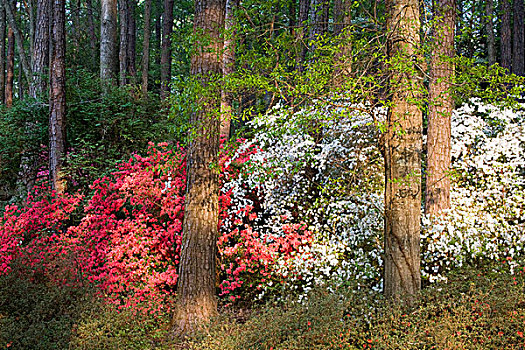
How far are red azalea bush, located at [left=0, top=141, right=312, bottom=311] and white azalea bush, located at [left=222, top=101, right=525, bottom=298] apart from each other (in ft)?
0.75

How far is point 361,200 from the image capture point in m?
5.95

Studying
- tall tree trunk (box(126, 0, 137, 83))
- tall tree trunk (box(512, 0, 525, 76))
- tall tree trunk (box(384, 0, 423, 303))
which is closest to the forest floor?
tall tree trunk (box(384, 0, 423, 303))

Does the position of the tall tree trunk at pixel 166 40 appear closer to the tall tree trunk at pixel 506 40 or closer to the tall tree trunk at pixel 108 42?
the tall tree trunk at pixel 108 42

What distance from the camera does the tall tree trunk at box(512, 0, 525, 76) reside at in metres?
12.2

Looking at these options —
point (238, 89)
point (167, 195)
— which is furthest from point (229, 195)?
point (238, 89)

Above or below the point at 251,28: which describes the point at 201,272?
below

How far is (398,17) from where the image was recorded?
414 cm

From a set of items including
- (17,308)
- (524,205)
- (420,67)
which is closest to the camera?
(420,67)

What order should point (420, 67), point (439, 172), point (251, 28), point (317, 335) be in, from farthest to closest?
1. point (439, 172)
2. point (251, 28)
3. point (420, 67)
4. point (317, 335)

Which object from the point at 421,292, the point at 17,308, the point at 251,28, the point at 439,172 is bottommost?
the point at 17,308

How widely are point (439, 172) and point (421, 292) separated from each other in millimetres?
2592

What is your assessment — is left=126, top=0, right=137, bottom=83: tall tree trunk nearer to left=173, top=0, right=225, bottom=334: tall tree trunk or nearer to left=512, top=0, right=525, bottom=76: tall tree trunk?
left=173, top=0, right=225, bottom=334: tall tree trunk

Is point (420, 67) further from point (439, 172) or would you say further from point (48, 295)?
point (48, 295)

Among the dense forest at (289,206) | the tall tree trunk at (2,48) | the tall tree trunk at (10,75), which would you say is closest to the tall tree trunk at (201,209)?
the dense forest at (289,206)
